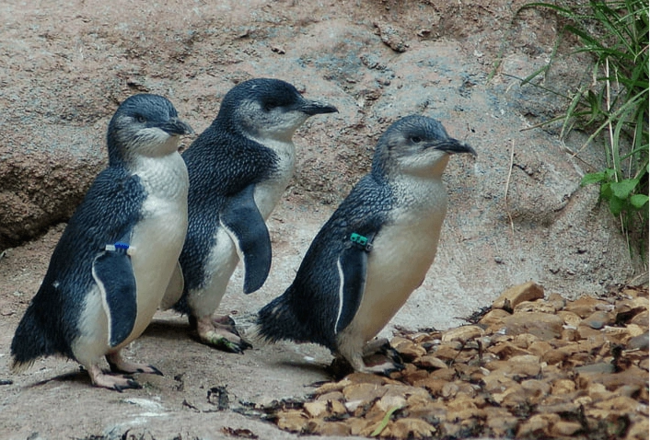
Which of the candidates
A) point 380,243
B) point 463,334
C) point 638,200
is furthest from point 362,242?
point 638,200

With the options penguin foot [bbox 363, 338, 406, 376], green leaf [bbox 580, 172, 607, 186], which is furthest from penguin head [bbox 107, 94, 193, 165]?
green leaf [bbox 580, 172, 607, 186]

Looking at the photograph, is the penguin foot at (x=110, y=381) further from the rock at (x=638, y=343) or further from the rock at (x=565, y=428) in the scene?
the rock at (x=638, y=343)

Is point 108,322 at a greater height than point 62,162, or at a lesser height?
lesser

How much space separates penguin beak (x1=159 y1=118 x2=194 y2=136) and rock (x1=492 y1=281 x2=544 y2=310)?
76.3 inches

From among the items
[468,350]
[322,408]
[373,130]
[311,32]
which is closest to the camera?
[322,408]

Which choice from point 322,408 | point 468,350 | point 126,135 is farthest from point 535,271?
point 126,135

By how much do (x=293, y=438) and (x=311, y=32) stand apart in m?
3.43

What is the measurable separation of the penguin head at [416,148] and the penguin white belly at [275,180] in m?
0.69

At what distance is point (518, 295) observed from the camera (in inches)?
190

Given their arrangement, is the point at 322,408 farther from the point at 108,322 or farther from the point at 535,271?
the point at 535,271

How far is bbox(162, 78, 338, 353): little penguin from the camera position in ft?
13.7

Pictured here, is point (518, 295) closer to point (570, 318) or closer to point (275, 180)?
point (570, 318)

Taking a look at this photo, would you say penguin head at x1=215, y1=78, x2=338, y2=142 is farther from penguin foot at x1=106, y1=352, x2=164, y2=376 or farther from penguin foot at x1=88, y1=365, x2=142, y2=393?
penguin foot at x1=88, y1=365, x2=142, y2=393

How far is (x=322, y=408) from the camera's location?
11.1ft
